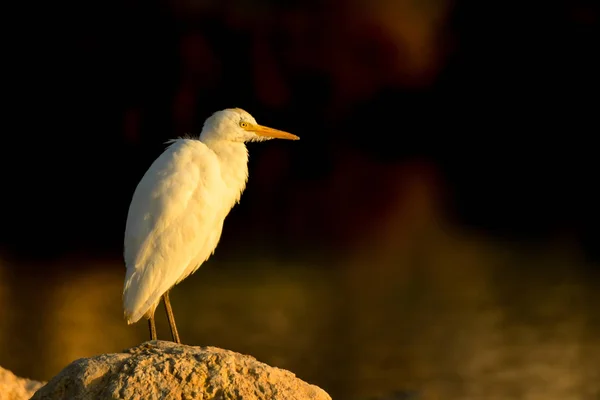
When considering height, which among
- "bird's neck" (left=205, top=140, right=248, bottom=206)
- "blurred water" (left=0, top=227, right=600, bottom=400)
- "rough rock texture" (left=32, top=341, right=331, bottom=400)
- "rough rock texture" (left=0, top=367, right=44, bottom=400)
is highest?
"blurred water" (left=0, top=227, right=600, bottom=400)

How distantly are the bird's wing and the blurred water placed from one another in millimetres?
3868

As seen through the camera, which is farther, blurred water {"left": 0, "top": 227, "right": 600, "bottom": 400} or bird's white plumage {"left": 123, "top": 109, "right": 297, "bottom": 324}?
blurred water {"left": 0, "top": 227, "right": 600, "bottom": 400}

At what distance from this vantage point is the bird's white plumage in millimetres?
5266

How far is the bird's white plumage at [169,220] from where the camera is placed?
5266mm

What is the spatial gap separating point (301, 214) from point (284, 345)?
1133 centimetres

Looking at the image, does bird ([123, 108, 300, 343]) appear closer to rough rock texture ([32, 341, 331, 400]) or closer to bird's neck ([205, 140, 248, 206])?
bird's neck ([205, 140, 248, 206])

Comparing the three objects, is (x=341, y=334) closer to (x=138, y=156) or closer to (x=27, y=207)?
(x=27, y=207)

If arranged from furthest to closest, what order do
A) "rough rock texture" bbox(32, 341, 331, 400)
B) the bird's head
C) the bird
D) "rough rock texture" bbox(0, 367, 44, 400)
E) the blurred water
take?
the blurred water < the bird's head < "rough rock texture" bbox(0, 367, 44, 400) < the bird < "rough rock texture" bbox(32, 341, 331, 400)

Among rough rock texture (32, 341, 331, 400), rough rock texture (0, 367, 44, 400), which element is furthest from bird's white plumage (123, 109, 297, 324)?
rough rock texture (32, 341, 331, 400)

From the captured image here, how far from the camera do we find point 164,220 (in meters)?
5.33

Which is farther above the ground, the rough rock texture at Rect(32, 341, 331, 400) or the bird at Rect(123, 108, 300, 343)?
the bird at Rect(123, 108, 300, 343)

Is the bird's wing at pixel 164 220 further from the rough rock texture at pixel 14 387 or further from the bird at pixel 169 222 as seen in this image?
the rough rock texture at pixel 14 387

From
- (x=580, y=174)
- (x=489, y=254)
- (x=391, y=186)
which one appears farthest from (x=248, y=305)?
(x=580, y=174)

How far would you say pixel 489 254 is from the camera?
15.6 metres
